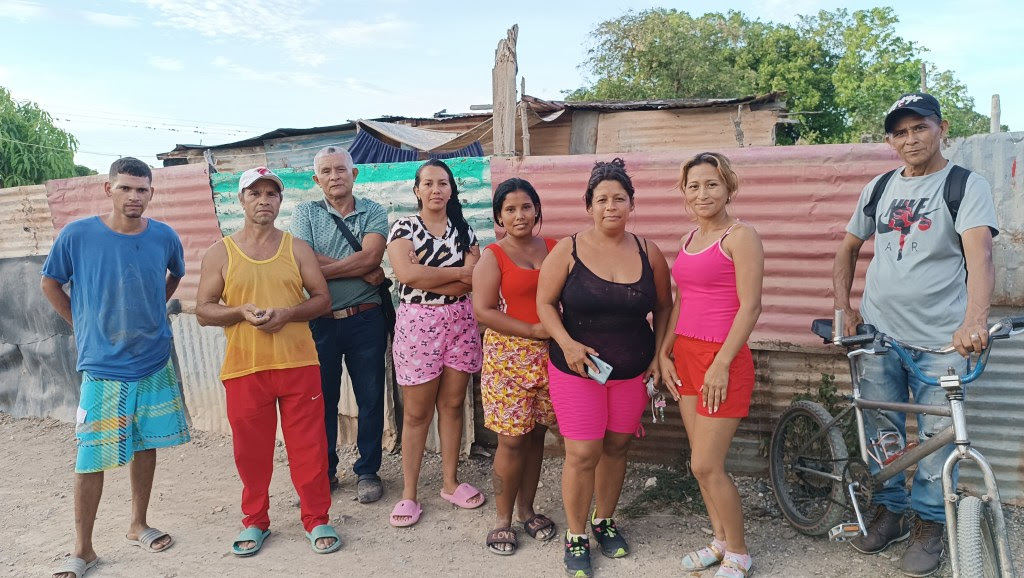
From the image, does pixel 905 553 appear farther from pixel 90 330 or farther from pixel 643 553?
pixel 90 330

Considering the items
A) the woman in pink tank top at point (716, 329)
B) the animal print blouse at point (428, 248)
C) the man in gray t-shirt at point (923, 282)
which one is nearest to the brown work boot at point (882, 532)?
the man in gray t-shirt at point (923, 282)

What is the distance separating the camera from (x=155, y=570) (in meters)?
3.42

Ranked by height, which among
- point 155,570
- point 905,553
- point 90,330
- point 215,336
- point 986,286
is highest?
point 986,286

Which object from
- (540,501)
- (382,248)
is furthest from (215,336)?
(540,501)

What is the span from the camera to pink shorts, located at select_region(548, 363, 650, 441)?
304cm

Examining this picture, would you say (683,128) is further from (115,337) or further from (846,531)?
(115,337)

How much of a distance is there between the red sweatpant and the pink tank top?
1.93 meters

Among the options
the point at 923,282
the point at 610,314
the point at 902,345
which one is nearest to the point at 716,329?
the point at 610,314

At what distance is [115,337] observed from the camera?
3438 millimetres

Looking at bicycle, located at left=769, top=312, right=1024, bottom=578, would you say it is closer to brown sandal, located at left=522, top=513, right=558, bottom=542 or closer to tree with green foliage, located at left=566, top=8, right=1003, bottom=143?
brown sandal, located at left=522, top=513, right=558, bottom=542

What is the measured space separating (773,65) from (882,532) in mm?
23334

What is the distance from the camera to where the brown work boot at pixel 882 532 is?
128 inches

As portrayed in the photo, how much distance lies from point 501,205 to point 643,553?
184 cm

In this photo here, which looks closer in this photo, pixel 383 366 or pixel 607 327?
pixel 607 327
